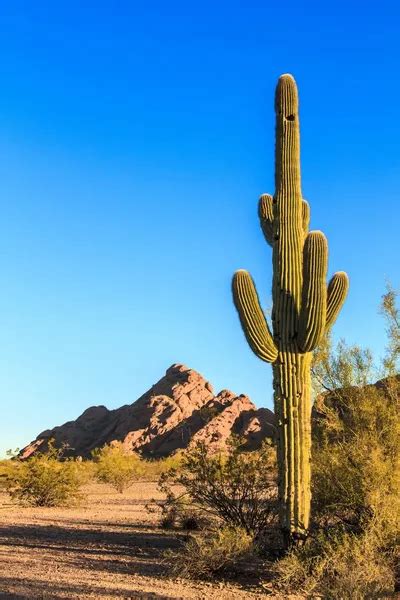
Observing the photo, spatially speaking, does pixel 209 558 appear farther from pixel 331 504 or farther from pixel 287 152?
pixel 287 152

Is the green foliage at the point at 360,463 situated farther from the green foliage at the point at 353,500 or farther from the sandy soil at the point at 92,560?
the sandy soil at the point at 92,560

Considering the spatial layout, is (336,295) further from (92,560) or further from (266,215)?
(92,560)

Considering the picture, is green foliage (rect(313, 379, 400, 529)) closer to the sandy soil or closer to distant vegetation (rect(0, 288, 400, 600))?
distant vegetation (rect(0, 288, 400, 600))

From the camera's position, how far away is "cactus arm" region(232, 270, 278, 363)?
965 centimetres

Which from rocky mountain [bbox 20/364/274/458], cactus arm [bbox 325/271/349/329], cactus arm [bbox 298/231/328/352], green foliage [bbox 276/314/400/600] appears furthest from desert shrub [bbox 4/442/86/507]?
rocky mountain [bbox 20/364/274/458]

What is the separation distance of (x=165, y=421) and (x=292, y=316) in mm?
46479

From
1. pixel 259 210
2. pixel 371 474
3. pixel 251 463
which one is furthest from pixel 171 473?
pixel 259 210

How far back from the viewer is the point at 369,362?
12.0m

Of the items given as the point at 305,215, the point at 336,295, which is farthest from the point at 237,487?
the point at 305,215

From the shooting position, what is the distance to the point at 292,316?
9875 mm

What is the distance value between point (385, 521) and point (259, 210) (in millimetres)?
5093

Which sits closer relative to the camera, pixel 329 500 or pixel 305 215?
pixel 329 500

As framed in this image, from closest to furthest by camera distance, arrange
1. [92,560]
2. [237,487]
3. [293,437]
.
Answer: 1. [293,437]
2. [92,560]
3. [237,487]

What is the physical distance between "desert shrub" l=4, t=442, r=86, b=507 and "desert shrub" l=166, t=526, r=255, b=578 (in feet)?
38.2
